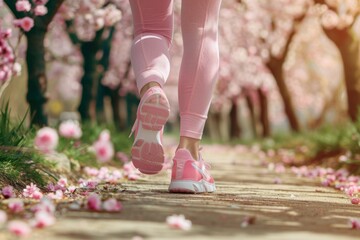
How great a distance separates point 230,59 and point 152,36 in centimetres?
1935

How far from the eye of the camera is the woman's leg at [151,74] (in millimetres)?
3545

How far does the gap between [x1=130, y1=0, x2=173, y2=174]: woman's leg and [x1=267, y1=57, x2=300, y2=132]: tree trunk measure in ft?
47.7

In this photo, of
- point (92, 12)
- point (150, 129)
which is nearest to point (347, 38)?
point (92, 12)

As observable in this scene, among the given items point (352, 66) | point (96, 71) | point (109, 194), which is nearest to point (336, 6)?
point (352, 66)

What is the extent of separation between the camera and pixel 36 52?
256 inches

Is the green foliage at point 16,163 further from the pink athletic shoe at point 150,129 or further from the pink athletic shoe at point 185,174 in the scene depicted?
the pink athletic shoe at point 185,174

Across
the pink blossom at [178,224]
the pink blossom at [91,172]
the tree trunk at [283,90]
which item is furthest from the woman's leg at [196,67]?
the tree trunk at [283,90]

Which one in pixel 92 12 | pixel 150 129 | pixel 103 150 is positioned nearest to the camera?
pixel 103 150

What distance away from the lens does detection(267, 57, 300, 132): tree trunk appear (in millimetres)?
18328

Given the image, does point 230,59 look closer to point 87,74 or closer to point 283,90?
point 283,90

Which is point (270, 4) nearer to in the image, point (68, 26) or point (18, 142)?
point (68, 26)

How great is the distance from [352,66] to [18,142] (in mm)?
7602

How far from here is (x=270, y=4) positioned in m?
19.3

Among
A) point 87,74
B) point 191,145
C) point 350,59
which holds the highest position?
point 350,59
